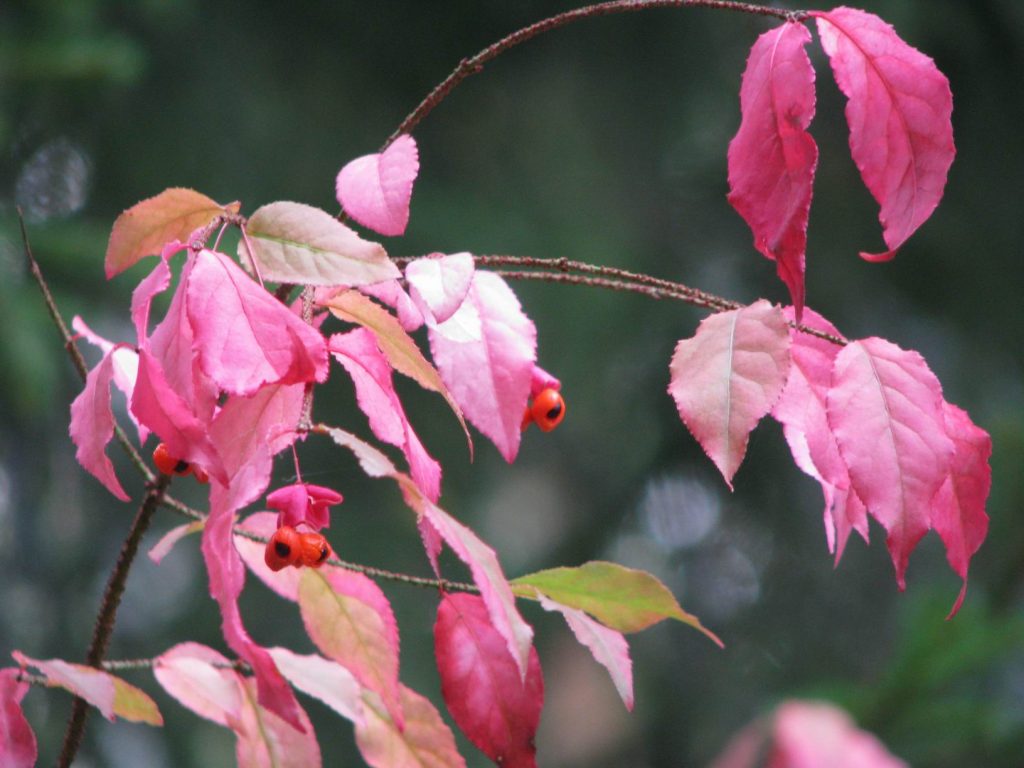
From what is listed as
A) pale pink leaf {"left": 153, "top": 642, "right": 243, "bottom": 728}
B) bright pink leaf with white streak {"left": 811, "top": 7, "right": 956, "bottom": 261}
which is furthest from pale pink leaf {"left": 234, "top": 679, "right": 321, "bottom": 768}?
bright pink leaf with white streak {"left": 811, "top": 7, "right": 956, "bottom": 261}

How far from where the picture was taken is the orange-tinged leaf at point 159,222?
0.50 metres

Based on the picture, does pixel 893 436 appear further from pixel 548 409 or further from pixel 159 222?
pixel 159 222

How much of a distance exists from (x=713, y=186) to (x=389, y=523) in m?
1.20

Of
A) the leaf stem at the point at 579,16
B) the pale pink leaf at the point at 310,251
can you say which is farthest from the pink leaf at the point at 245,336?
the leaf stem at the point at 579,16

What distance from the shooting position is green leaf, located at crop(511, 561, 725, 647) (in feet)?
1.74

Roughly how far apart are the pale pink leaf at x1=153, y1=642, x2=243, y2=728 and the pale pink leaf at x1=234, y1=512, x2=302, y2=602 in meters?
0.05

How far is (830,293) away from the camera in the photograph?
9.69ft

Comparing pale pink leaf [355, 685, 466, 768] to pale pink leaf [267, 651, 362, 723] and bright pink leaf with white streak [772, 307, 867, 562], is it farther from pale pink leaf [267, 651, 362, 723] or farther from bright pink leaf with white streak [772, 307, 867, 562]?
bright pink leaf with white streak [772, 307, 867, 562]

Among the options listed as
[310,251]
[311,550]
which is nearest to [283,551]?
[311,550]

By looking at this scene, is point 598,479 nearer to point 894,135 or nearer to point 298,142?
point 298,142

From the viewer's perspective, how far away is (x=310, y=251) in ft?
1.45

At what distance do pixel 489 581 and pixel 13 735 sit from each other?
23 cm

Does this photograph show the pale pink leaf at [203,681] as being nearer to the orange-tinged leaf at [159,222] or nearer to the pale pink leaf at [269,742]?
the pale pink leaf at [269,742]

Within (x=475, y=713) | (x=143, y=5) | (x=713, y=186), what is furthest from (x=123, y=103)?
(x=475, y=713)
